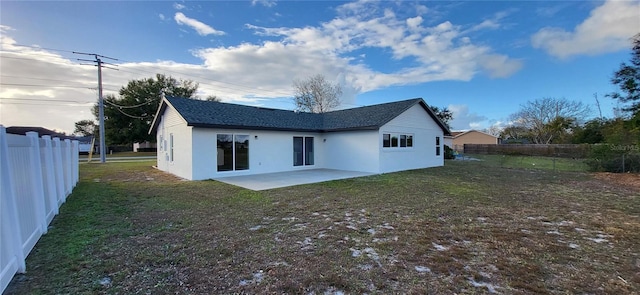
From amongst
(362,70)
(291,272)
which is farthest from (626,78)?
(291,272)

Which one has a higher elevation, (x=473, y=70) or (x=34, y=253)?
(x=473, y=70)

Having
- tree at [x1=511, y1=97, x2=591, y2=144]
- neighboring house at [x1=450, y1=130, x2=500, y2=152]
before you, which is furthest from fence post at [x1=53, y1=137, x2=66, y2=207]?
neighboring house at [x1=450, y1=130, x2=500, y2=152]

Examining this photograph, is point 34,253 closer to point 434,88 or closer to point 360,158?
point 360,158

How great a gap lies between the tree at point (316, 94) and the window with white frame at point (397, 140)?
19330 millimetres

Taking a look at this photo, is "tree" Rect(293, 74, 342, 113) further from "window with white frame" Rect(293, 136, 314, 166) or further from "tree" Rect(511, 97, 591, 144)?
"tree" Rect(511, 97, 591, 144)

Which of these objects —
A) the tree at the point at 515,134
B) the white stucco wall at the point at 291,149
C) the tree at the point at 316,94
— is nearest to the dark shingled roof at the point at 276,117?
the white stucco wall at the point at 291,149

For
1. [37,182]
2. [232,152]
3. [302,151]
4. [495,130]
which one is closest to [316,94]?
[302,151]

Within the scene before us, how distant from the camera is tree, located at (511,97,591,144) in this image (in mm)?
33781

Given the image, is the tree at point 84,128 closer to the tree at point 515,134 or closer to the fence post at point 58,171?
the fence post at point 58,171

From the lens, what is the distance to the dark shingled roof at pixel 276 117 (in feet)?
39.1

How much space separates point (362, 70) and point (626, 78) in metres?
13.9

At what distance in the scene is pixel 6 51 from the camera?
903 inches

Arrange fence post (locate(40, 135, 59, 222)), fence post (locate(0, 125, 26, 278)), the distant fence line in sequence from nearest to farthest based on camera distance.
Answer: fence post (locate(0, 125, 26, 278)), fence post (locate(40, 135, 59, 222)), the distant fence line

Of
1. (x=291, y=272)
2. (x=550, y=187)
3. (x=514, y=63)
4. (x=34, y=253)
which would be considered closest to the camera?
(x=291, y=272)
